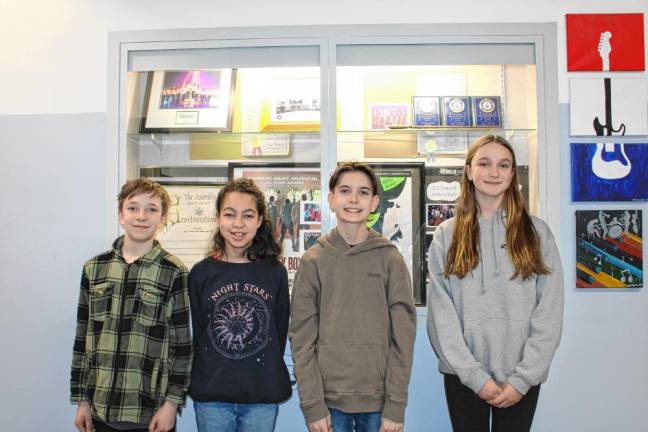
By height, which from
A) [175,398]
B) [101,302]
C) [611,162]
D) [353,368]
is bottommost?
[175,398]

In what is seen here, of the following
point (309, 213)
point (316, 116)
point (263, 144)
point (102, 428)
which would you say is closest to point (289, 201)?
point (309, 213)

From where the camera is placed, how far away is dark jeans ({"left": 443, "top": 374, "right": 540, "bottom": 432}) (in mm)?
1586

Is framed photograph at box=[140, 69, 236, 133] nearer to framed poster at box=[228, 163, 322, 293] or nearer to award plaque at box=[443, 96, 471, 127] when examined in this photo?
framed poster at box=[228, 163, 322, 293]

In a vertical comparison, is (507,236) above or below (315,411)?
above

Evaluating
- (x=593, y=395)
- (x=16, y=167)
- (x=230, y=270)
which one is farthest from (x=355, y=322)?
(x=16, y=167)

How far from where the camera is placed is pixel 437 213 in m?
2.26

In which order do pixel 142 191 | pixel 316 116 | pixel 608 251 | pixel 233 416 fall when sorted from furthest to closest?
1. pixel 316 116
2. pixel 608 251
3. pixel 142 191
4. pixel 233 416

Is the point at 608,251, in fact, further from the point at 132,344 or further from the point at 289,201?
the point at 132,344

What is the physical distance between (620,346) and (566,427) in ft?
1.43

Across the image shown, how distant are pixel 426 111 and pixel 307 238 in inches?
32.9

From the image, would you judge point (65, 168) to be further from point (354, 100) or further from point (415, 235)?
point (415, 235)

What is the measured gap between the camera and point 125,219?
173cm

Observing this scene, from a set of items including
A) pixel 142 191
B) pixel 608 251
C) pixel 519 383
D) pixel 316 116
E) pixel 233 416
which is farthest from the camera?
pixel 316 116

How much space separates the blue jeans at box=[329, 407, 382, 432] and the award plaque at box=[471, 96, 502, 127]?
1.41 m
